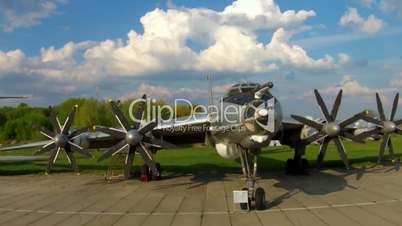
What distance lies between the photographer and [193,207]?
1092 cm

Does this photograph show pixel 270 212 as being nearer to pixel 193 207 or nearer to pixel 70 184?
pixel 193 207

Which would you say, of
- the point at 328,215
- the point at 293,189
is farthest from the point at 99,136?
the point at 328,215

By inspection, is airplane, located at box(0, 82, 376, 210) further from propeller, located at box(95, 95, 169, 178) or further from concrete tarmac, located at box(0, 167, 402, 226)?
concrete tarmac, located at box(0, 167, 402, 226)

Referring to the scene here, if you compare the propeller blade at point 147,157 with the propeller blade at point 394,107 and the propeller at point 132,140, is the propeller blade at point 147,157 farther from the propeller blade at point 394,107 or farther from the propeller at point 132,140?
the propeller blade at point 394,107

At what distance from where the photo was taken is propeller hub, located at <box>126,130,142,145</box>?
564 inches

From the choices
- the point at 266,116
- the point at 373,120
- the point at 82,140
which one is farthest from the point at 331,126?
the point at 82,140

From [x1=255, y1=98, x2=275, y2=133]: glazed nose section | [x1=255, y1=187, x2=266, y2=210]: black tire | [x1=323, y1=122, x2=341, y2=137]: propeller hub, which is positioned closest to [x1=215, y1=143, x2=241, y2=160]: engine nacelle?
[x1=255, y1=187, x2=266, y2=210]: black tire

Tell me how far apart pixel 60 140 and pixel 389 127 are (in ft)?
49.3

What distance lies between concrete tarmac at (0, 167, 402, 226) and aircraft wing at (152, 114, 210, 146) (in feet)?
5.98

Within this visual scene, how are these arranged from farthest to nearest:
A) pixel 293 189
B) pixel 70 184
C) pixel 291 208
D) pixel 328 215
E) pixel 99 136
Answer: pixel 99 136, pixel 70 184, pixel 293 189, pixel 291 208, pixel 328 215

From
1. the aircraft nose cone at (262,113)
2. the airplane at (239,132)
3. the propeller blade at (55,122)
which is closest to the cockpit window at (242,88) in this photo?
the airplane at (239,132)

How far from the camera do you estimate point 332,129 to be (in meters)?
15.4

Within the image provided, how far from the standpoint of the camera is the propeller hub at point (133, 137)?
564 inches

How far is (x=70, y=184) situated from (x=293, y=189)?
9.21 m
